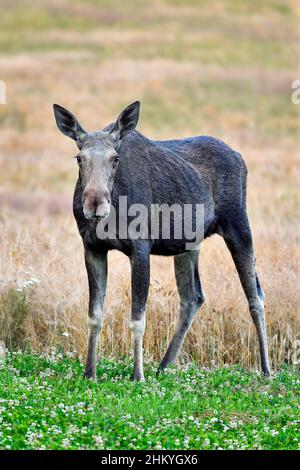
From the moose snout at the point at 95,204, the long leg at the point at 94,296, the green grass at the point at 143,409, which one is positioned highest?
the moose snout at the point at 95,204

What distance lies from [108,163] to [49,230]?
9.11 metres

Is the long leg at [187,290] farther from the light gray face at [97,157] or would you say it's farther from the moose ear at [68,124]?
the moose ear at [68,124]

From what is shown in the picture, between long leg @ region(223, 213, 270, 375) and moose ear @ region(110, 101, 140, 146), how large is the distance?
6.17 ft

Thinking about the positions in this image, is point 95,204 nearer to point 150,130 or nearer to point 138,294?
point 138,294

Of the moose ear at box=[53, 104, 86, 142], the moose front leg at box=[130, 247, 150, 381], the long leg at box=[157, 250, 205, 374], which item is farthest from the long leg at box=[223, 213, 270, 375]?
the moose ear at box=[53, 104, 86, 142]

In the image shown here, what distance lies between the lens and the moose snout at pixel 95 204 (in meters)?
10.3

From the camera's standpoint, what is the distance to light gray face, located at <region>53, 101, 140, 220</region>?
34.1ft

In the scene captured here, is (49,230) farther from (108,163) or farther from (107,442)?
(107,442)

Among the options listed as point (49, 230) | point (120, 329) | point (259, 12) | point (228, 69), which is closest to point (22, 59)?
point (228, 69)

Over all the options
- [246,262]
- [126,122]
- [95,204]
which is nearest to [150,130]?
[246,262]

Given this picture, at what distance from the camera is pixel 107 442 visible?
29.8ft

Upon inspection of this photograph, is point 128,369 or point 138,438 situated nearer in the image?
point 138,438

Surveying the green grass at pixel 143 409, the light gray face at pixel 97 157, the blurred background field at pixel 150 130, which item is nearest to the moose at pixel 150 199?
the light gray face at pixel 97 157

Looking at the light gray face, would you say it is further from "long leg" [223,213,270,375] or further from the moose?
"long leg" [223,213,270,375]
